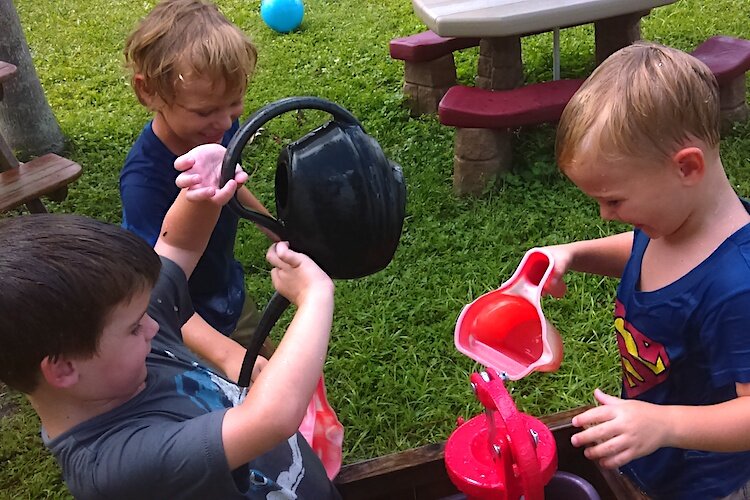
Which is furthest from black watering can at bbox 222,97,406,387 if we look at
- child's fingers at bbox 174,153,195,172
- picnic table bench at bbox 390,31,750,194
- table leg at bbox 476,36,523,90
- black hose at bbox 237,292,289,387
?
table leg at bbox 476,36,523,90

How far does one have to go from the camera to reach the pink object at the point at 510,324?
1.38m

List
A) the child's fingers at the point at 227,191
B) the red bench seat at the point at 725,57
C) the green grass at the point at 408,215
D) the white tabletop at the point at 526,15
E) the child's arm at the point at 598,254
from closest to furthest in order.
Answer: the child's fingers at the point at 227,191
the child's arm at the point at 598,254
the green grass at the point at 408,215
the white tabletop at the point at 526,15
the red bench seat at the point at 725,57

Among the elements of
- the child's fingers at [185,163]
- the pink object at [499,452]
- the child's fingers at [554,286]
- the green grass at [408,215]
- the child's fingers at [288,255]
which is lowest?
the green grass at [408,215]

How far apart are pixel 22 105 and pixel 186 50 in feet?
11.1

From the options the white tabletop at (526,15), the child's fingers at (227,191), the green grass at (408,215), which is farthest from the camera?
the white tabletop at (526,15)

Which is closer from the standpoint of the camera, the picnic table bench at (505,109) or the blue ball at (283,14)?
the picnic table bench at (505,109)

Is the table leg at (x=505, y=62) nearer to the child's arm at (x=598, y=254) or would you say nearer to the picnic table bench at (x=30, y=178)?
the picnic table bench at (x=30, y=178)

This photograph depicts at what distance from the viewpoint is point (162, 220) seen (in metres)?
1.85

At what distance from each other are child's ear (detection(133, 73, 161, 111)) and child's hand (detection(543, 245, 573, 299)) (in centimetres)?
108

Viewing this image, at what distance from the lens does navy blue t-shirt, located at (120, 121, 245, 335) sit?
1847mm

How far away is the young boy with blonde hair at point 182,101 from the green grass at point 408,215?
0.87m

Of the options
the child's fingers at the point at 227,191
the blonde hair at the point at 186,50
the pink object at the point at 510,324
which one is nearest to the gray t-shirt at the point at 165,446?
the child's fingers at the point at 227,191

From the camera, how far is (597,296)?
281 cm

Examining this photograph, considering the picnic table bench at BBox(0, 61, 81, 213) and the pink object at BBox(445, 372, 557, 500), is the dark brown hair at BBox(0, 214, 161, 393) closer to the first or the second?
the pink object at BBox(445, 372, 557, 500)
